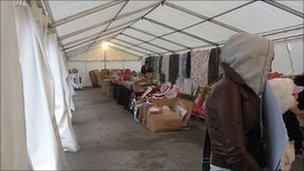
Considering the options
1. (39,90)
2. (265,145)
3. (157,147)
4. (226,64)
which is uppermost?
(226,64)

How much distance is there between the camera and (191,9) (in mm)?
6180

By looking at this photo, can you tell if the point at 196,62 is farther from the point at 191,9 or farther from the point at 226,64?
the point at 226,64

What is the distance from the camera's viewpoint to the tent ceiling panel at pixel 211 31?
7.03 m

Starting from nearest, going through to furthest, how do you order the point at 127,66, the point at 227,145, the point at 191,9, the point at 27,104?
the point at 227,145
the point at 27,104
the point at 191,9
the point at 127,66

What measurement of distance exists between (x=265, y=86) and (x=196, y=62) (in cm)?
800

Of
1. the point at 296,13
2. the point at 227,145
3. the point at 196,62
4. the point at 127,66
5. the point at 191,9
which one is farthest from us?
the point at 127,66

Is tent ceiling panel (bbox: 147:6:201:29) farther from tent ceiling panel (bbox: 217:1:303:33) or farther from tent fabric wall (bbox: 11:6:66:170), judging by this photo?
tent fabric wall (bbox: 11:6:66:170)

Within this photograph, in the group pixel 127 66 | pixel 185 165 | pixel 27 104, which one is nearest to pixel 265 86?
pixel 27 104

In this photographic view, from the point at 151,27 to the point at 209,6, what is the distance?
3.64m

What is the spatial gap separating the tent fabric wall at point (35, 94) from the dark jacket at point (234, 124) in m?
1.50

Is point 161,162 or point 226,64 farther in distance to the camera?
point 161,162

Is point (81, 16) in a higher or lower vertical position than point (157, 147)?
higher

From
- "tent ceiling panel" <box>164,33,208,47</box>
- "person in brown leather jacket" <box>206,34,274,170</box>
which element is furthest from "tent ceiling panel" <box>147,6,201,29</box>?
"person in brown leather jacket" <box>206,34,274,170</box>

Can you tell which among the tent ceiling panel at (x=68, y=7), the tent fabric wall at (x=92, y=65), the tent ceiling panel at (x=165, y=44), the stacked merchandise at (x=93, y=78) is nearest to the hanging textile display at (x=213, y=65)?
the tent ceiling panel at (x=165, y=44)
